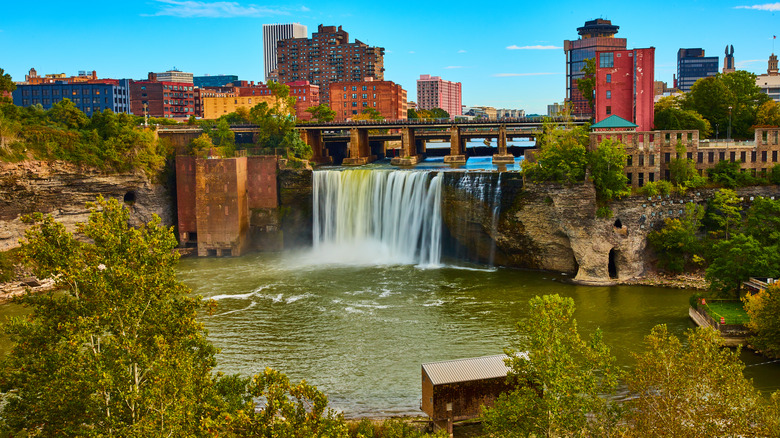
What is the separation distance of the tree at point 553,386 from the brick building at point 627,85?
48.2 meters

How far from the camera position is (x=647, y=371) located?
1933 centimetres

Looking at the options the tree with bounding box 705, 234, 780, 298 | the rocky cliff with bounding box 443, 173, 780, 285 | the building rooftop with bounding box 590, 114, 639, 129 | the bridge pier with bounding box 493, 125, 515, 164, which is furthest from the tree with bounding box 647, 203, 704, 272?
the bridge pier with bounding box 493, 125, 515, 164

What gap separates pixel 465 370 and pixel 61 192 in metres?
42.9

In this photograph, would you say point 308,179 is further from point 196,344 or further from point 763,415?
point 763,415

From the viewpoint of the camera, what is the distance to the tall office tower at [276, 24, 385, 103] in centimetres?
18938

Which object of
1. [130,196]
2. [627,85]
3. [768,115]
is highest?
[627,85]

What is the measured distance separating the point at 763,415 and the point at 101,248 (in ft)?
61.1

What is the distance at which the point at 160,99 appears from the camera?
147 m

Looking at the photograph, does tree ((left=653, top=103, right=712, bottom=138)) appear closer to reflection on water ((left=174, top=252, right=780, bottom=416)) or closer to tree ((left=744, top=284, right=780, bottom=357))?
reflection on water ((left=174, top=252, right=780, bottom=416))

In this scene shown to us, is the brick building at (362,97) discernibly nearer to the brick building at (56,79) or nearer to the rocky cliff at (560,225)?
the brick building at (56,79)

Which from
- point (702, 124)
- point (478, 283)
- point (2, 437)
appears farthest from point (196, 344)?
point (702, 124)

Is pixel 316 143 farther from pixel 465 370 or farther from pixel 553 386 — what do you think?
pixel 553 386

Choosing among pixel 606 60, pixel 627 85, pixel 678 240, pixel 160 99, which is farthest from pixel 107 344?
pixel 160 99

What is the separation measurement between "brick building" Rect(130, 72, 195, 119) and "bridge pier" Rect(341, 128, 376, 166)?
7103 centimetres
